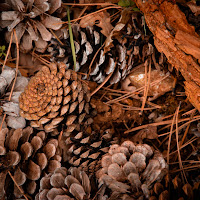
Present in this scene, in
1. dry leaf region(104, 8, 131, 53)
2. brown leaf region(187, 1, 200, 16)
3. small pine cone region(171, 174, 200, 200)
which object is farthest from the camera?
dry leaf region(104, 8, 131, 53)

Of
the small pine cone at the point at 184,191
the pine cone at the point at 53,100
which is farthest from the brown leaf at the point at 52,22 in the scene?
the small pine cone at the point at 184,191

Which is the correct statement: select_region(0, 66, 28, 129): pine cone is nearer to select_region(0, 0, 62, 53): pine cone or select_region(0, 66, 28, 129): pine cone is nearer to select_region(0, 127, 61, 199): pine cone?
select_region(0, 127, 61, 199): pine cone

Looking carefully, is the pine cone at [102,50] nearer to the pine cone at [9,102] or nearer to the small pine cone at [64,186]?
the pine cone at [9,102]

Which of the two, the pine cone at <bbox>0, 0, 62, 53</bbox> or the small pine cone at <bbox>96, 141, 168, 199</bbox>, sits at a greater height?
the pine cone at <bbox>0, 0, 62, 53</bbox>

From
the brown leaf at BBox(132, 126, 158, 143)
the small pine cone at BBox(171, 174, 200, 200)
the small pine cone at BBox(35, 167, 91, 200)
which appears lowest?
the small pine cone at BBox(35, 167, 91, 200)

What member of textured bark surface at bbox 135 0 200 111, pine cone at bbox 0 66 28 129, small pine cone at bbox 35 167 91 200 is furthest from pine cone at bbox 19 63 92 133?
textured bark surface at bbox 135 0 200 111

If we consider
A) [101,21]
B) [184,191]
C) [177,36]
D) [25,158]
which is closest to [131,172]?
[184,191]

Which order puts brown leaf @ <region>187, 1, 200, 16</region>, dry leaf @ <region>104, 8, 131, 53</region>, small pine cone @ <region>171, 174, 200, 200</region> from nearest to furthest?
small pine cone @ <region>171, 174, 200, 200</region> < brown leaf @ <region>187, 1, 200, 16</region> < dry leaf @ <region>104, 8, 131, 53</region>

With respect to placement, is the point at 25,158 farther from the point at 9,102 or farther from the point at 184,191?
the point at 184,191
